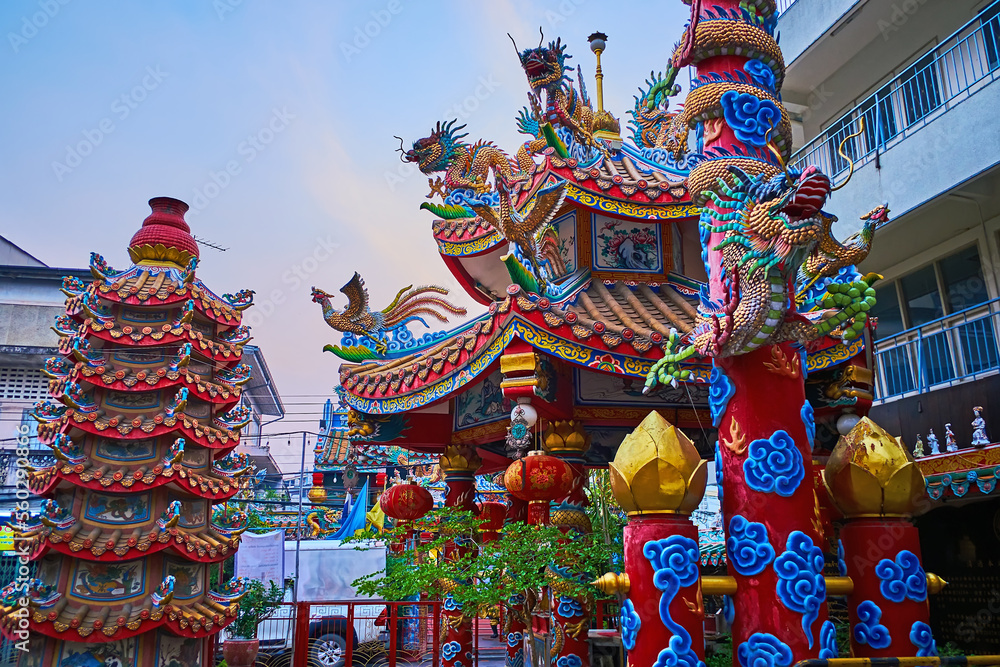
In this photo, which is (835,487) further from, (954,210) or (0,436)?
(0,436)

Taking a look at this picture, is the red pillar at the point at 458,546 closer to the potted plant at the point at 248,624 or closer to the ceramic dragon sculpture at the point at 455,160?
the ceramic dragon sculpture at the point at 455,160

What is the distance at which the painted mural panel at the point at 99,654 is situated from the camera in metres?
10.2

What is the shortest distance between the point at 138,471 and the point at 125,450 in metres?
0.55

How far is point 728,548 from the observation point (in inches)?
223

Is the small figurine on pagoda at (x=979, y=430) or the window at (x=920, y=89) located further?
the window at (x=920, y=89)

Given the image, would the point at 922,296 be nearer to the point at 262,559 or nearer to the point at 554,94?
the point at 554,94

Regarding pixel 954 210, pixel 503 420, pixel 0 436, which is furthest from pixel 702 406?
pixel 0 436

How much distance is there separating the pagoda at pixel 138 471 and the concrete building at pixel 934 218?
9.77 metres

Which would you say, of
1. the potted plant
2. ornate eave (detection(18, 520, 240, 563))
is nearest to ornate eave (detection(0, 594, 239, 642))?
ornate eave (detection(18, 520, 240, 563))

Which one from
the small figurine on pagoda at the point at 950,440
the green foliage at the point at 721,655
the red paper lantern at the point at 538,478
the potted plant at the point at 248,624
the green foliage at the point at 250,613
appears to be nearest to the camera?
the green foliage at the point at 721,655

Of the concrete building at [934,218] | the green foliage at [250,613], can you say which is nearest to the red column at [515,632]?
the concrete building at [934,218]

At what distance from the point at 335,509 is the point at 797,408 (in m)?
30.6

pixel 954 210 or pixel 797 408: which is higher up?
pixel 954 210

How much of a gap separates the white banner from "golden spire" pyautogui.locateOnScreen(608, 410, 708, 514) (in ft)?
47.7
